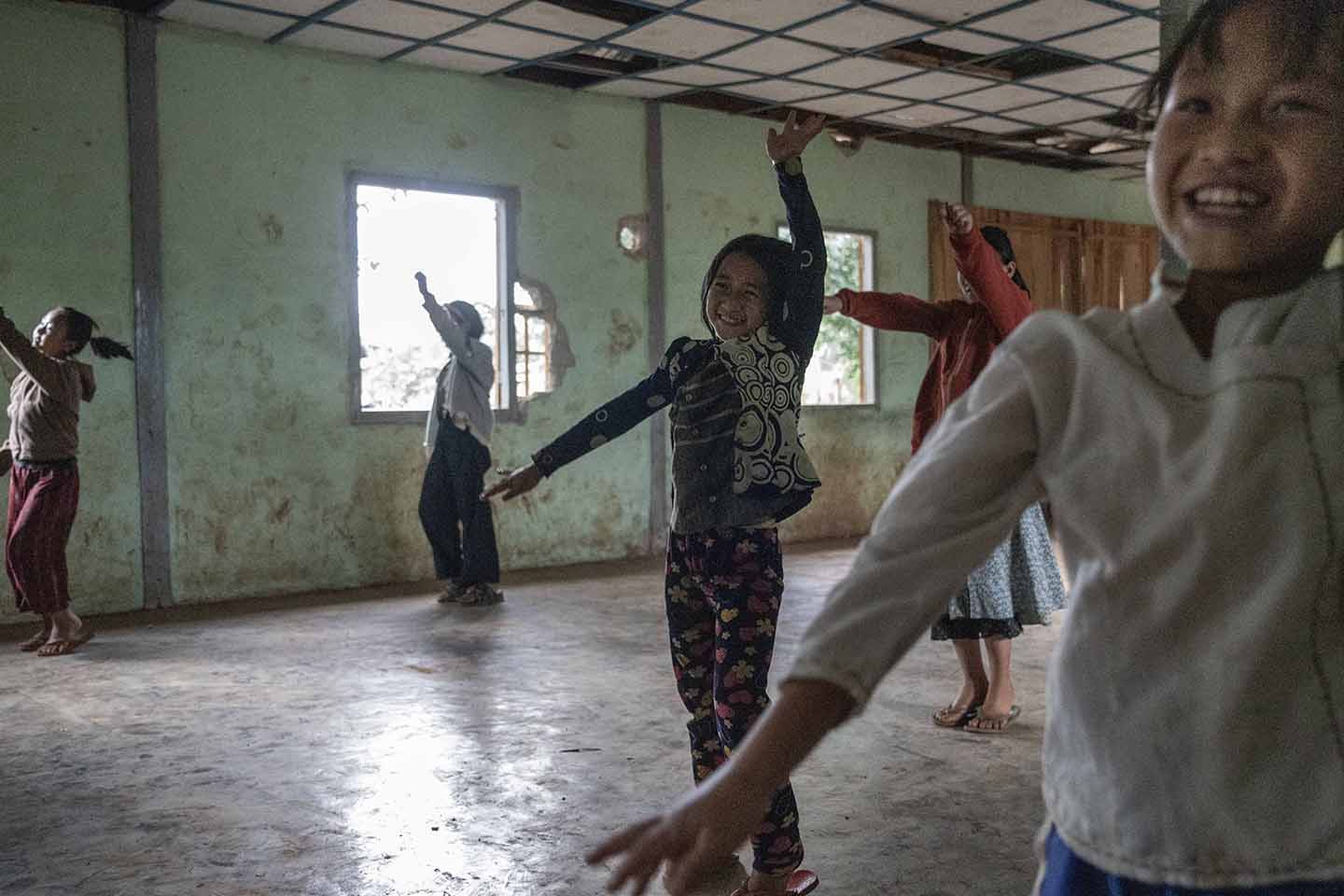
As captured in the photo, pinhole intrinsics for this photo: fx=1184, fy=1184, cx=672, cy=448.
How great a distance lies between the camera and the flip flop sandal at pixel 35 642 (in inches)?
195

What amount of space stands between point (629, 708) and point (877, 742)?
861 mm

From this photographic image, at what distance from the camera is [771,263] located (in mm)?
2432

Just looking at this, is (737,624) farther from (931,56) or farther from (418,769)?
(931,56)

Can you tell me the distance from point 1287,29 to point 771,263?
66.4 inches

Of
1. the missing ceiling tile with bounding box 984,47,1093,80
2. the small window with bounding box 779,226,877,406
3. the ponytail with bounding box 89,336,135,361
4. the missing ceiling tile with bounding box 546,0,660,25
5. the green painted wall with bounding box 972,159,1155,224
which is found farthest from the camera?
the green painted wall with bounding box 972,159,1155,224

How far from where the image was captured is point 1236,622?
72 cm

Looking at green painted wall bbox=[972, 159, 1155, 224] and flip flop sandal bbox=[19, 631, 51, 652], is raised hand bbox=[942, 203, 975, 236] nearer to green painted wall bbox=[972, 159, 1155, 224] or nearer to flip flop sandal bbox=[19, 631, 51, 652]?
flip flop sandal bbox=[19, 631, 51, 652]

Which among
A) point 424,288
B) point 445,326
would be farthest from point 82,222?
point 445,326

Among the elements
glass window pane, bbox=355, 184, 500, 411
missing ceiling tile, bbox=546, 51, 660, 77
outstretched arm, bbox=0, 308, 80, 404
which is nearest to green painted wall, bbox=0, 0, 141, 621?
outstretched arm, bbox=0, 308, 80, 404

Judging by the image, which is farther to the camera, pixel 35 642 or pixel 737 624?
pixel 35 642

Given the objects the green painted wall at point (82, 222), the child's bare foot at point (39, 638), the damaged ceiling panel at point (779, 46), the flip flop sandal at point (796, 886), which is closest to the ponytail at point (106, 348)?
the green painted wall at point (82, 222)

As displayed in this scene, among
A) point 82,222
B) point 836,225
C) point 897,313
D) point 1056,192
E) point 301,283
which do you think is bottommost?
point 897,313

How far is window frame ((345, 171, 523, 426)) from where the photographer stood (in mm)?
6590

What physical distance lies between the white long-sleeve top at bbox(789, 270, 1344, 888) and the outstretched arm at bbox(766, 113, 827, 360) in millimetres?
1545
